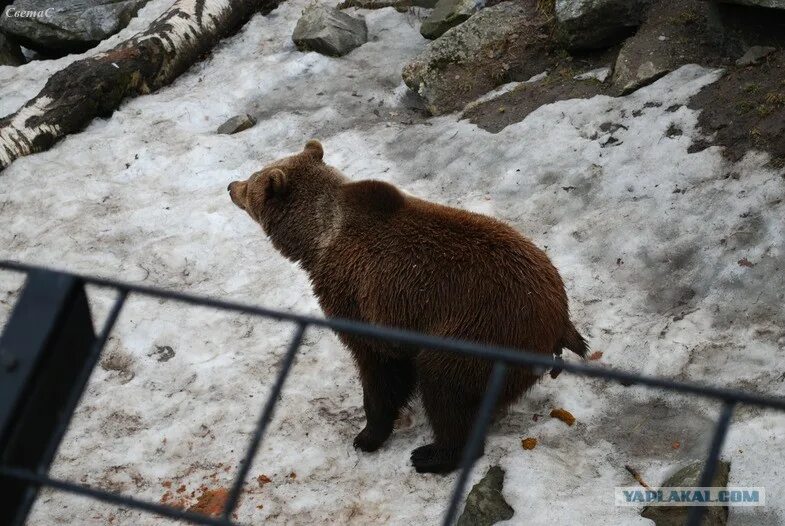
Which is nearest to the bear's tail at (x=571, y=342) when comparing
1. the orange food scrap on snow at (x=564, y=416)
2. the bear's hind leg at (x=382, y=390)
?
the orange food scrap on snow at (x=564, y=416)

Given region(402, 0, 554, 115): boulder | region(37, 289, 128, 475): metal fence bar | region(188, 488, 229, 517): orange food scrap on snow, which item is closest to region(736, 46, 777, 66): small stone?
region(402, 0, 554, 115): boulder

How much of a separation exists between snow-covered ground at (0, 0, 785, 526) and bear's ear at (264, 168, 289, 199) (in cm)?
123

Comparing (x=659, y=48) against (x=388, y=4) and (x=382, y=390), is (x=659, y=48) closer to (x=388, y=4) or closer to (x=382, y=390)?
(x=388, y=4)

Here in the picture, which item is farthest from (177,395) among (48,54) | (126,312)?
(48,54)

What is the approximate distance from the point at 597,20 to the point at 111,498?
22.3ft

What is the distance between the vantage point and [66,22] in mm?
10391

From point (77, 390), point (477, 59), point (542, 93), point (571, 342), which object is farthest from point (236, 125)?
point (77, 390)

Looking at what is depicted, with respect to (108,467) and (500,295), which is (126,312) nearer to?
(108,467)

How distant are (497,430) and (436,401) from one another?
0.57 meters

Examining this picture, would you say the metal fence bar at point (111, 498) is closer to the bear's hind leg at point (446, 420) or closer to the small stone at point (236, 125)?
the bear's hind leg at point (446, 420)

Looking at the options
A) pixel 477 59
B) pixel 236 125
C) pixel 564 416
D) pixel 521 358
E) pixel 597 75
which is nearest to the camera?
pixel 521 358

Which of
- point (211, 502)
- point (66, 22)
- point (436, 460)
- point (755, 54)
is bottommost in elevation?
point (66, 22)

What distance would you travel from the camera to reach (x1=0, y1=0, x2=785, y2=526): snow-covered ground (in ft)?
14.9

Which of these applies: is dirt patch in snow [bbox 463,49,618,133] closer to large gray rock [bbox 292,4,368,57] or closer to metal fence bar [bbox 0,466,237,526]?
large gray rock [bbox 292,4,368,57]
